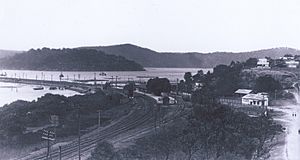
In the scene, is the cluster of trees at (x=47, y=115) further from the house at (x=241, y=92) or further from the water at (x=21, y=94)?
the water at (x=21, y=94)

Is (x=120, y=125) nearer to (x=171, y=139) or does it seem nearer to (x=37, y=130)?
(x=37, y=130)

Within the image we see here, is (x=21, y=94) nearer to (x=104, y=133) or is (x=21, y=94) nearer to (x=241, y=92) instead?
(x=241, y=92)

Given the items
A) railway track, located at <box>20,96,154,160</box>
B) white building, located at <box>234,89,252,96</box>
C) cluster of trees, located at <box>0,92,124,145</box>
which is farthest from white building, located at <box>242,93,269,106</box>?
cluster of trees, located at <box>0,92,124,145</box>

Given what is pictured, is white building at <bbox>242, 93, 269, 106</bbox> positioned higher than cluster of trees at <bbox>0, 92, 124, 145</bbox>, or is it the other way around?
white building at <bbox>242, 93, 269, 106</bbox>

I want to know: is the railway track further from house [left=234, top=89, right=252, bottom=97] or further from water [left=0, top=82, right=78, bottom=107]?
water [left=0, top=82, right=78, bottom=107]

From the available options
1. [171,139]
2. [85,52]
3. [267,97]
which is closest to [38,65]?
[85,52]

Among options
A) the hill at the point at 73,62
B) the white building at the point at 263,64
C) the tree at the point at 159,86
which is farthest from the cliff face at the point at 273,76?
the hill at the point at 73,62
